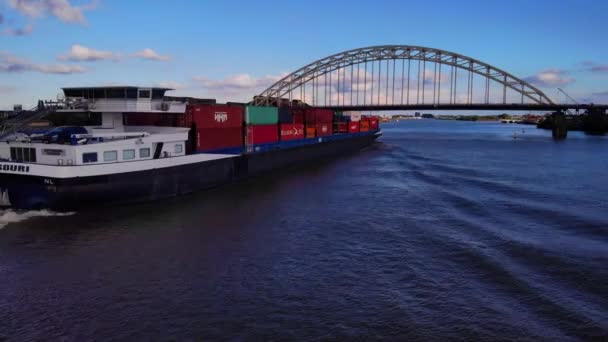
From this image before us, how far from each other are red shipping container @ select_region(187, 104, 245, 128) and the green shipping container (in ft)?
4.40

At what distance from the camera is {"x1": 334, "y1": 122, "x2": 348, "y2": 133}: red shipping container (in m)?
61.0

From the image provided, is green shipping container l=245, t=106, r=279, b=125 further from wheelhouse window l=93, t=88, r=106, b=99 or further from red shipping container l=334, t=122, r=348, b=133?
red shipping container l=334, t=122, r=348, b=133

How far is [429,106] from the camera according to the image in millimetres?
93562

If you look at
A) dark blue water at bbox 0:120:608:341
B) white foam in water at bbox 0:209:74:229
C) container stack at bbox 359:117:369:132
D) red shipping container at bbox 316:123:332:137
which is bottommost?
dark blue water at bbox 0:120:608:341

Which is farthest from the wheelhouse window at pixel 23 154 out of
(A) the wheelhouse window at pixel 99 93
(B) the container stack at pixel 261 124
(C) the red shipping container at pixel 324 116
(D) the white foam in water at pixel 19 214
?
(C) the red shipping container at pixel 324 116

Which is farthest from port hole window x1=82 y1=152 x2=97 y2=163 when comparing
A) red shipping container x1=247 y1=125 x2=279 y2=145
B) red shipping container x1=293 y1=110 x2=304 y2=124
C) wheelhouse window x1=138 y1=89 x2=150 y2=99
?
red shipping container x1=293 y1=110 x2=304 y2=124

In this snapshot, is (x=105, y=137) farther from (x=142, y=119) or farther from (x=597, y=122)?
(x=597, y=122)

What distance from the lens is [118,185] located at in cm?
2280

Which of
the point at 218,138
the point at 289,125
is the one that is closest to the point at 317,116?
the point at 289,125

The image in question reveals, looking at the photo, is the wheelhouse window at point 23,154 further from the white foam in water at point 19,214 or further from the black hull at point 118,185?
the white foam in water at point 19,214

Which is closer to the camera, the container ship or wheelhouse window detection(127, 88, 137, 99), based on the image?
the container ship

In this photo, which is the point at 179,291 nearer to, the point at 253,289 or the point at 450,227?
the point at 253,289

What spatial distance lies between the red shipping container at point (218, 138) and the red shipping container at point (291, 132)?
8378 mm

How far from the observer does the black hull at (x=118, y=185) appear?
2120 centimetres
